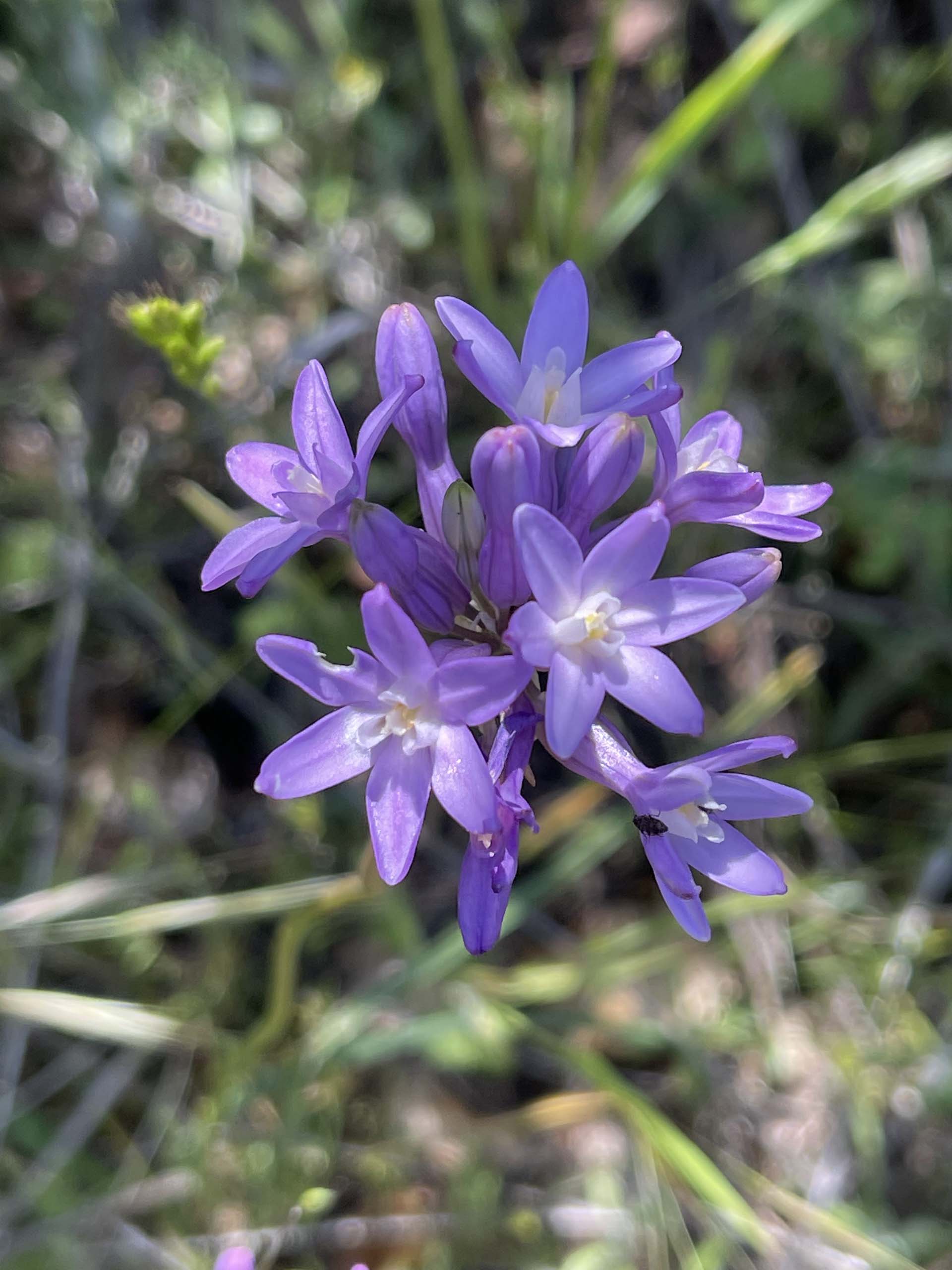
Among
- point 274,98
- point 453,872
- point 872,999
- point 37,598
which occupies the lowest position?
point 872,999

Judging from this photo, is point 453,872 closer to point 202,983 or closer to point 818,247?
point 202,983

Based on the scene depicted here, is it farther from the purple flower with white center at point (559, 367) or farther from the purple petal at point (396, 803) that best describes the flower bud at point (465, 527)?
the purple petal at point (396, 803)

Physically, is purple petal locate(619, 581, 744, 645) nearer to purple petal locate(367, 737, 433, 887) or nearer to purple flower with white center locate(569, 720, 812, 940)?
purple flower with white center locate(569, 720, 812, 940)

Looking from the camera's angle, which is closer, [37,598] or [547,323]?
[547,323]

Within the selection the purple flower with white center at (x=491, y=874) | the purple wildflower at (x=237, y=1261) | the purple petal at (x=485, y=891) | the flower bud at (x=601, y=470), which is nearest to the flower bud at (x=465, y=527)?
the flower bud at (x=601, y=470)

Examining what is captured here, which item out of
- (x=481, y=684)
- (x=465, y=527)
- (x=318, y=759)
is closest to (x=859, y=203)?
(x=465, y=527)

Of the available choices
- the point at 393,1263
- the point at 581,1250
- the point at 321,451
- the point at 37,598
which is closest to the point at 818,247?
the point at 321,451
